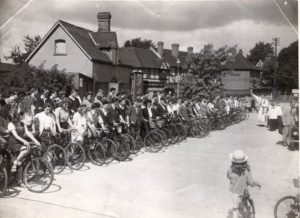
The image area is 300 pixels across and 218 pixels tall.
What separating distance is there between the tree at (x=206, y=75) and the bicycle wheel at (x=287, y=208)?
11400 mm

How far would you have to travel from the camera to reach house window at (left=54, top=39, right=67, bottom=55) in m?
24.1

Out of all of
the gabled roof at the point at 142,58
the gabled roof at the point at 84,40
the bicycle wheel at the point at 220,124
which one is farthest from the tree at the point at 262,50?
the gabled roof at the point at 142,58

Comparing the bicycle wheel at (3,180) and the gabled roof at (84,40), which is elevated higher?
the gabled roof at (84,40)

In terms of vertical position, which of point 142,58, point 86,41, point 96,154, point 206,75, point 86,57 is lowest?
point 96,154

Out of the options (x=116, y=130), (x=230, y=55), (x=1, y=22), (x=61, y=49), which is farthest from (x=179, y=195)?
(x=61, y=49)

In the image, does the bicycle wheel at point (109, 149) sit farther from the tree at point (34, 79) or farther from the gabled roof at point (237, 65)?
the gabled roof at point (237, 65)

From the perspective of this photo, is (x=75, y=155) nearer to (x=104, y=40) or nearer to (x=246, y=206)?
(x=246, y=206)

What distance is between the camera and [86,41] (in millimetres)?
25391

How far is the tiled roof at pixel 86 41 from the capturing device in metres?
24.0

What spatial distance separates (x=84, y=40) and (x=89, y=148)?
684 inches

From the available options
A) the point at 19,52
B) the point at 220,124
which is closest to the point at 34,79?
the point at 19,52

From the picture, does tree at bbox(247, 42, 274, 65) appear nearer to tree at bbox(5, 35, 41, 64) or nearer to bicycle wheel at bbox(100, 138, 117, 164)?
bicycle wheel at bbox(100, 138, 117, 164)

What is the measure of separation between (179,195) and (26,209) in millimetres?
2529

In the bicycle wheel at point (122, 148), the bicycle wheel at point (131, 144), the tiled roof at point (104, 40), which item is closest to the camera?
the bicycle wheel at point (122, 148)
